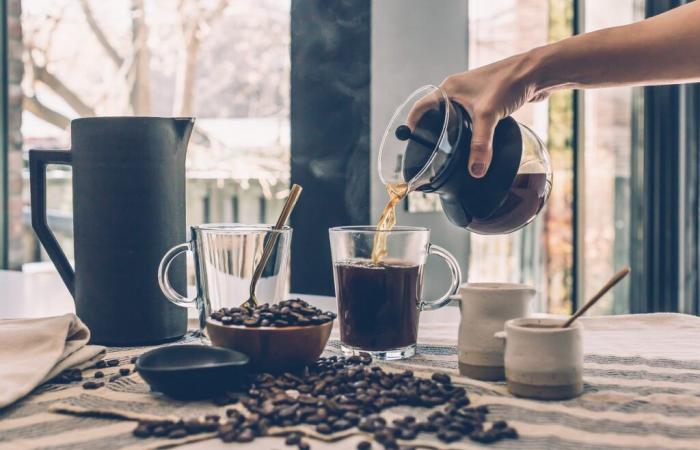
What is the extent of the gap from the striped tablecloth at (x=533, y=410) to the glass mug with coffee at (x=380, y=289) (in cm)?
5

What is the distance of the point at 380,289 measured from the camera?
4.03 feet

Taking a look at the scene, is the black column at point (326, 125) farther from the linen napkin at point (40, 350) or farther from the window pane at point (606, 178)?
the window pane at point (606, 178)

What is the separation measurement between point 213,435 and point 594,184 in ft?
10.3

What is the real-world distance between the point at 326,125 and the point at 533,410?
1.46 m

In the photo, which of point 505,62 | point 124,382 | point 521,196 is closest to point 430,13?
point 505,62

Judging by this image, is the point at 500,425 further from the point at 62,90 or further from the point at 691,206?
the point at 62,90

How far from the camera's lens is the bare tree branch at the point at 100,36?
5438mm

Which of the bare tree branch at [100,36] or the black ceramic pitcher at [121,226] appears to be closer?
the black ceramic pitcher at [121,226]

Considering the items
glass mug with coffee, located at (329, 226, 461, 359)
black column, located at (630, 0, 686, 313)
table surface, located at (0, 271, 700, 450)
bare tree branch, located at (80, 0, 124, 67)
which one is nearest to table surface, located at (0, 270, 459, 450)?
table surface, located at (0, 271, 700, 450)

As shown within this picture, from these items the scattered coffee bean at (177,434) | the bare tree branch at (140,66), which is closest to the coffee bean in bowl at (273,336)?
the scattered coffee bean at (177,434)

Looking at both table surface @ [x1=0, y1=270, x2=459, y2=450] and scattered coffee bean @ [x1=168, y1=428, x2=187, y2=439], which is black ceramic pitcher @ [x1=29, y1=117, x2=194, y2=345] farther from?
scattered coffee bean @ [x1=168, y1=428, x2=187, y2=439]

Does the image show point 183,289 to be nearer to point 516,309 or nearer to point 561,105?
point 516,309

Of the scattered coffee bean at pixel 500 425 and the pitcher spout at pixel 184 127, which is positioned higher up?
the pitcher spout at pixel 184 127

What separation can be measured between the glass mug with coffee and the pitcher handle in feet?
1.51
